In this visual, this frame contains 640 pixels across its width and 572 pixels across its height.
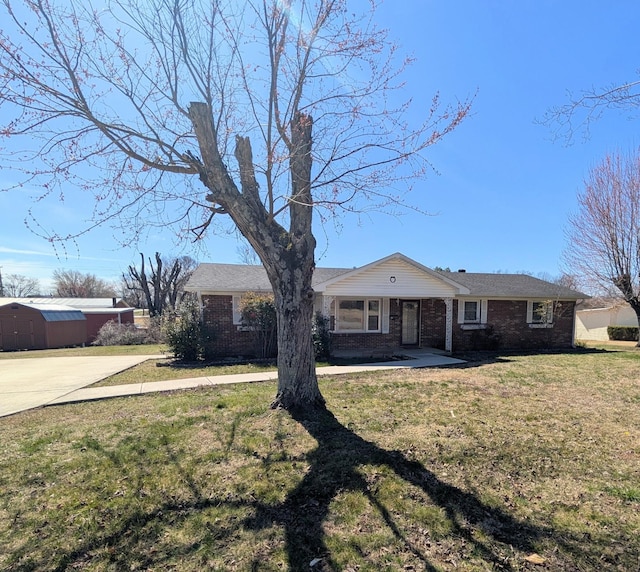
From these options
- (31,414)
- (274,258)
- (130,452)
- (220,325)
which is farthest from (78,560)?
(220,325)

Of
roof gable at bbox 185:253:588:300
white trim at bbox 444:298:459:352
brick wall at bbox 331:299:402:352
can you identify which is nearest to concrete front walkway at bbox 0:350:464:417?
white trim at bbox 444:298:459:352

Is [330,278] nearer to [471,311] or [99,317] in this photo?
[471,311]

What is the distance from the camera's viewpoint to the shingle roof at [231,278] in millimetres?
12719

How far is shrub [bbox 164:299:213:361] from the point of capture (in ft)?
38.8

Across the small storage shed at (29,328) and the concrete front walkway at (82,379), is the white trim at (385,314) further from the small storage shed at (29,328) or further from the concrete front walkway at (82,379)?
the small storage shed at (29,328)

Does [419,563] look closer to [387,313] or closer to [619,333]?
[387,313]

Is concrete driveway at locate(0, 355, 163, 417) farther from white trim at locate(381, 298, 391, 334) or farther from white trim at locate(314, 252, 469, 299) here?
white trim at locate(381, 298, 391, 334)

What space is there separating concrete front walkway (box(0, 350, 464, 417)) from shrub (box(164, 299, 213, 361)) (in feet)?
4.76

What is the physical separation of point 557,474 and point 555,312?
14.8 m

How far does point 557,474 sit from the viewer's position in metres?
3.74

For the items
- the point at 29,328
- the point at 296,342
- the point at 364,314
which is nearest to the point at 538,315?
the point at 364,314

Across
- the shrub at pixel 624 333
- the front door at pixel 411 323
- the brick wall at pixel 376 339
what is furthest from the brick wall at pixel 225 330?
the shrub at pixel 624 333

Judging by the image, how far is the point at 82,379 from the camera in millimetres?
9297

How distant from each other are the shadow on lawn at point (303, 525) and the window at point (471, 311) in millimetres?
12536
